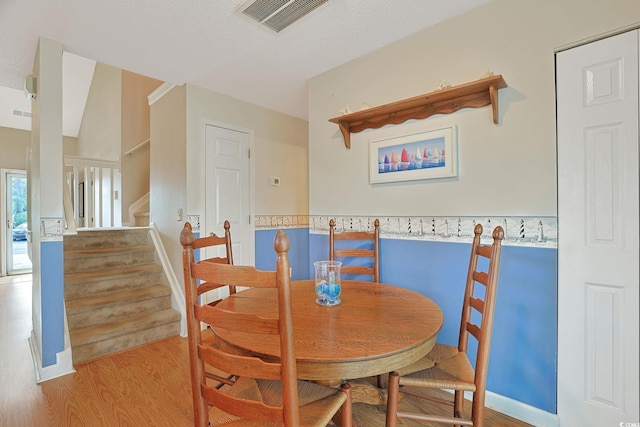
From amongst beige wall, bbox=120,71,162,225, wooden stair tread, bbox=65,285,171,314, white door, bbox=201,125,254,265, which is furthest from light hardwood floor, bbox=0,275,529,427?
beige wall, bbox=120,71,162,225

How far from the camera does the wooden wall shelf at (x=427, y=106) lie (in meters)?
1.63

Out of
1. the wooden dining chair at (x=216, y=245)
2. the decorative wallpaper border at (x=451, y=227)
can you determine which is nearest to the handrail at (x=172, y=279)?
the wooden dining chair at (x=216, y=245)

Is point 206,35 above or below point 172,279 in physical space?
above

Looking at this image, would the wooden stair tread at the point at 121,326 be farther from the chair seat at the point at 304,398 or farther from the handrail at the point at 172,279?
the chair seat at the point at 304,398

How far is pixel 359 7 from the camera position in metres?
1.75

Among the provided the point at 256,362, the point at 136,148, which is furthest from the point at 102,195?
the point at 256,362

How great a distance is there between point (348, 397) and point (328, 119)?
2063 mm

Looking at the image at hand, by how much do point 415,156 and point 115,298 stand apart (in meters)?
2.86

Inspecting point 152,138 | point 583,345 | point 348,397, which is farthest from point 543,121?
point 152,138

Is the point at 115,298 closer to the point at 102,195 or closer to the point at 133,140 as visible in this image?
the point at 102,195

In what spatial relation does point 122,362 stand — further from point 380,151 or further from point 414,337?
point 380,151

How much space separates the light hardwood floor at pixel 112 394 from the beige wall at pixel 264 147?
1311mm

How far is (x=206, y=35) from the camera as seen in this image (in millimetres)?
2035

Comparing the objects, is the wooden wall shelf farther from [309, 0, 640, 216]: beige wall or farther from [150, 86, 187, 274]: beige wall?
[150, 86, 187, 274]: beige wall
